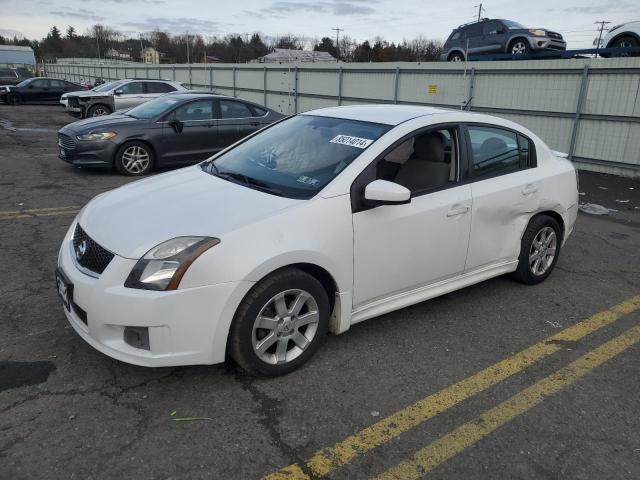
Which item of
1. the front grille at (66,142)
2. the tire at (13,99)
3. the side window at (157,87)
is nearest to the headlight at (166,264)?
the front grille at (66,142)

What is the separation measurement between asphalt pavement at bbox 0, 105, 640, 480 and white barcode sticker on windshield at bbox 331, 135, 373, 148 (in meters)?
1.33

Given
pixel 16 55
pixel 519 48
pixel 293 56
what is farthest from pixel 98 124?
pixel 16 55

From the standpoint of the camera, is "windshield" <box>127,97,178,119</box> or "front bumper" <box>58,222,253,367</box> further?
"windshield" <box>127,97,178,119</box>

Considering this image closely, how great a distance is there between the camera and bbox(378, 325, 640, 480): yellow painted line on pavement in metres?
2.47

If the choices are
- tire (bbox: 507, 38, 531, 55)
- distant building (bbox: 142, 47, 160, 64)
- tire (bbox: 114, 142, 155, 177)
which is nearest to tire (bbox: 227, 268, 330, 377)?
tire (bbox: 114, 142, 155, 177)

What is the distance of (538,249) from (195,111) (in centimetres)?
722

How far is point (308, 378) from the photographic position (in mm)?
3172

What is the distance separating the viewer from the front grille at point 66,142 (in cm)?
913

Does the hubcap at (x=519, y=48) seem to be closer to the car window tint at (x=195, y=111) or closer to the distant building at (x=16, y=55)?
the car window tint at (x=195, y=111)

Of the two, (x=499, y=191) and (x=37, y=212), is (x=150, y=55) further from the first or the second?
(x=499, y=191)

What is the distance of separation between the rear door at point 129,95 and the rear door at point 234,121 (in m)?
7.85

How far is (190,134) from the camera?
976 centimetres

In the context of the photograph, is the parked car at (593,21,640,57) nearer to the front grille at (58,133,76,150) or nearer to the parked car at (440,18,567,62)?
the parked car at (440,18,567,62)

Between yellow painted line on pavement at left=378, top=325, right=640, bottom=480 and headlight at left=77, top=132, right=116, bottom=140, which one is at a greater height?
headlight at left=77, top=132, right=116, bottom=140
